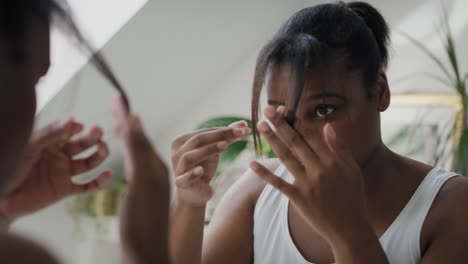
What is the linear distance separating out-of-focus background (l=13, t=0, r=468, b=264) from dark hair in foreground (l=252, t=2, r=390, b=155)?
0.84m

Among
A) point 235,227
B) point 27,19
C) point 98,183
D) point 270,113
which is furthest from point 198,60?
point 27,19

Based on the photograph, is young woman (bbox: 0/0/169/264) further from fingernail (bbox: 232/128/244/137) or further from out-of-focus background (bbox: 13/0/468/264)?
out-of-focus background (bbox: 13/0/468/264)

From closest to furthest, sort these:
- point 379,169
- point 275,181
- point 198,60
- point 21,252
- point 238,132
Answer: point 21,252
point 275,181
point 238,132
point 379,169
point 198,60

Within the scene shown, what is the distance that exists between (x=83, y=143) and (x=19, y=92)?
0.84 ft

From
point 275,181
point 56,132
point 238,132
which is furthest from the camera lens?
point 238,132

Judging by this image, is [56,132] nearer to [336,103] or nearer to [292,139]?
[292,139]

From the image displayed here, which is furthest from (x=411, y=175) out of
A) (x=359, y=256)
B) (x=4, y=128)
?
(x=4, y=128)

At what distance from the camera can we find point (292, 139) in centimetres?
63

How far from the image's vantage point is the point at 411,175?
2.74 ft

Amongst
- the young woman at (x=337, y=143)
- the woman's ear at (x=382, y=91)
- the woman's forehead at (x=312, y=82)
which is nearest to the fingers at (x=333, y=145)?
the young woman at (x=337, y=143)

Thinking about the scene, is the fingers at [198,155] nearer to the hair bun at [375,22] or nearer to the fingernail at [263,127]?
the fingernail at [263,127]

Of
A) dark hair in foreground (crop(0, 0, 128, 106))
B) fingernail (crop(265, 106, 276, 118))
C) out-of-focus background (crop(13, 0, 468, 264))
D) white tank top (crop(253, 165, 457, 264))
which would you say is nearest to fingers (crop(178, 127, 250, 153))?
fingernail (crop(265, 106, 276, 118))

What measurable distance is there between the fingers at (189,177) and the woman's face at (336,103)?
12 centimetres

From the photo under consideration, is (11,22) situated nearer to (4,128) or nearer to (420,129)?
(4,128)
